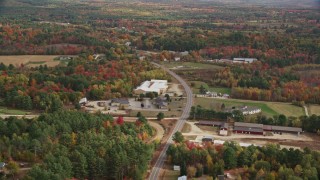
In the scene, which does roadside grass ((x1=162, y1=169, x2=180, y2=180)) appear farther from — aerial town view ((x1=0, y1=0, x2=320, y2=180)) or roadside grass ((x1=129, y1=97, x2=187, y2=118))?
roadside grass ((x1=129, y1=97, x2=187, y2=118))

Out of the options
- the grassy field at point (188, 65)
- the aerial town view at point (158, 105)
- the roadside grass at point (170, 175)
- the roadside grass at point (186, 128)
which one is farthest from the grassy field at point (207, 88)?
the roadside grass at point (170, 175)

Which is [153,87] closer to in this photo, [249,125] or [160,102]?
[160,102]

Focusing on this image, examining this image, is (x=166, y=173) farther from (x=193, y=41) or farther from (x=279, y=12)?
(x=279, y=12)

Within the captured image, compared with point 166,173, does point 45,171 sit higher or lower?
higher

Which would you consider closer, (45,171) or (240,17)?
(45,171)

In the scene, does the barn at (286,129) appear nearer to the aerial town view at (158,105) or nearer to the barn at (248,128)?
the aerial town view at (158,105)

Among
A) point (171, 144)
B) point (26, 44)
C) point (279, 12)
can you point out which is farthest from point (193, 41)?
point (279, 12)
